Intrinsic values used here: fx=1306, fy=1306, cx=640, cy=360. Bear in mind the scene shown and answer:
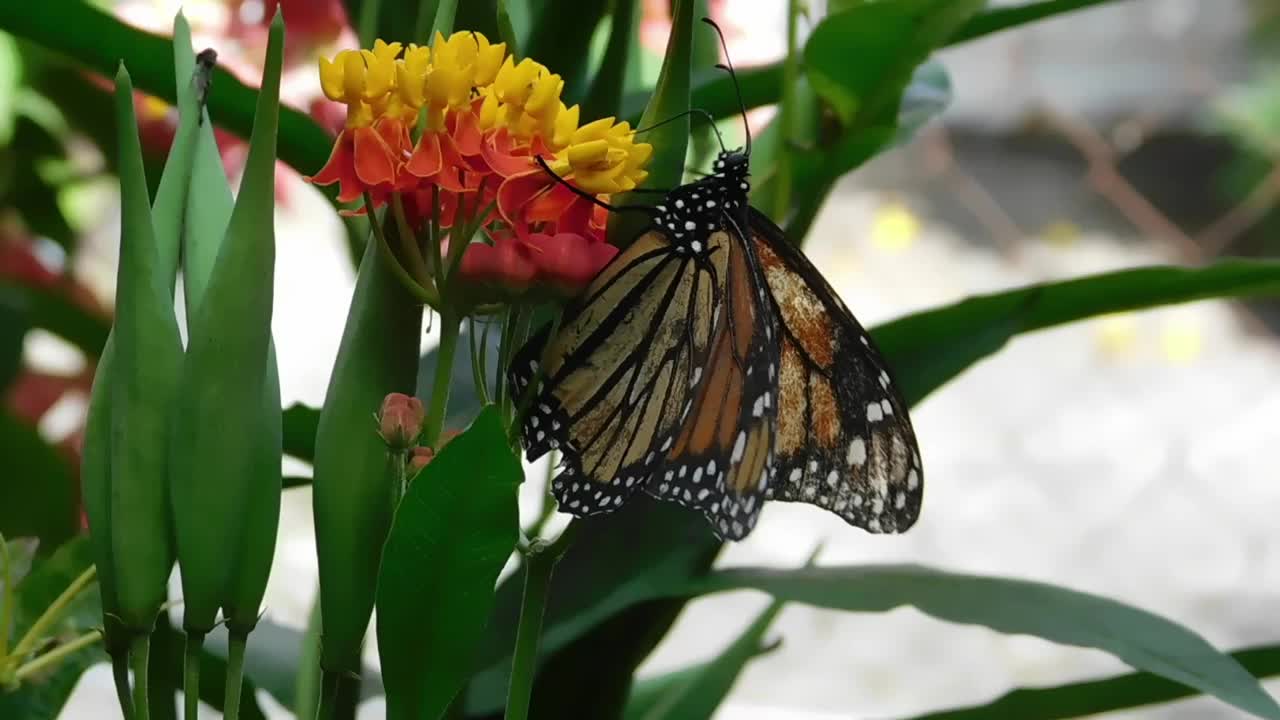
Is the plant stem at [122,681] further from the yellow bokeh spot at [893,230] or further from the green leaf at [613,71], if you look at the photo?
the yellow bokeh spot at [893,230]

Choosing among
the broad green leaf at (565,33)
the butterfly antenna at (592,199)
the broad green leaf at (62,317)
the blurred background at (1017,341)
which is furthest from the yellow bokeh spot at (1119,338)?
the butterfly antenna at (592,199)

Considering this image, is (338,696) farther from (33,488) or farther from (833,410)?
(33,488)

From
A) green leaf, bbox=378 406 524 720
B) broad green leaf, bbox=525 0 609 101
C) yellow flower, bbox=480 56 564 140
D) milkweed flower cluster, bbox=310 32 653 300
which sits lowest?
green leaf, bbox=378 406 524 720

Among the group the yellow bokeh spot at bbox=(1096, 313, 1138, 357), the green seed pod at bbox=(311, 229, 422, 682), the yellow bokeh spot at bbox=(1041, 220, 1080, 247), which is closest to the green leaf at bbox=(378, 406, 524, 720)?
the green seed pod at bbox=(311, 229, 422, 682)

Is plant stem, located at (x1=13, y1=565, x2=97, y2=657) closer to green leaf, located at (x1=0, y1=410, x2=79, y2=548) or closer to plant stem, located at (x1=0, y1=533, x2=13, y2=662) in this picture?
plant stem, located at (x1=0, y1=533, x2=13, y2=662)

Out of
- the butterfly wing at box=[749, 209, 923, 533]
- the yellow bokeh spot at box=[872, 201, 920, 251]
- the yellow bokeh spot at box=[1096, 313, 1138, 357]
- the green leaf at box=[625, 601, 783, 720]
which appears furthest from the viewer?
the yellow bokeh spot at box=[1096, 313, 1138, 357]

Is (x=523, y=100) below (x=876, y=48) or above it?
below

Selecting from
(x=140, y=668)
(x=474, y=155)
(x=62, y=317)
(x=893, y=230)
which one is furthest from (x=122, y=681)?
(x=893, y=230)
